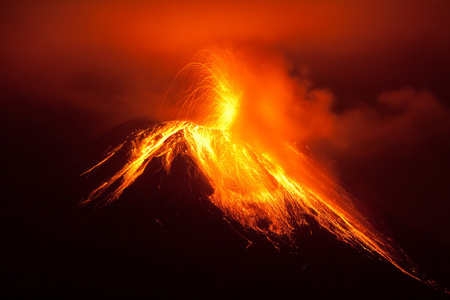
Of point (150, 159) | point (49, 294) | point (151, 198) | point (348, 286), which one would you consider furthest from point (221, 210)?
point (49, 294)

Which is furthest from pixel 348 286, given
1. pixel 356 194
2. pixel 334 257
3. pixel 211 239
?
pixel 356 194

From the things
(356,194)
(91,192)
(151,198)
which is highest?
(356,194)

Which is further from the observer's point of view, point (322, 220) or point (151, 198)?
point (322, 220)

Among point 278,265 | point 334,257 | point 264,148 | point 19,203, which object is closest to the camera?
point 278,265

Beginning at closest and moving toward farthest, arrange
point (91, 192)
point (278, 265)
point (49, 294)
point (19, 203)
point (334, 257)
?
point (49, 294) < point (278, 265) < point (334, 257) < point (91, 192) < point (19, 203)

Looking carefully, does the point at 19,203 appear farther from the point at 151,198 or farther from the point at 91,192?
the point at 151,198

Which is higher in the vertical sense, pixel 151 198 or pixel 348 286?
pixel 348 286
